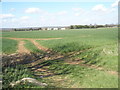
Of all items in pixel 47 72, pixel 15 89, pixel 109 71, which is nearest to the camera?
pixel 15 89

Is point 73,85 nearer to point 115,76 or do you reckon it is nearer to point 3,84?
point 115,76

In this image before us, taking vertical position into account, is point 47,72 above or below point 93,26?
below

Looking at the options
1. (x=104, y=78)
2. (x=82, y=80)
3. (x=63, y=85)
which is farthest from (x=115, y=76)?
(x=63, y=85)

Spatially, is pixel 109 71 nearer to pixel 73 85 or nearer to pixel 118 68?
pixel 118 68

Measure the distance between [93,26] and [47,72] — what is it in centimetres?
4915

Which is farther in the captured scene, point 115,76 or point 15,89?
point 115,76

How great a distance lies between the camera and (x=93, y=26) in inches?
2023

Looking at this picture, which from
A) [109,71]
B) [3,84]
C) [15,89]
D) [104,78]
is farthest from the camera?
[109,71]

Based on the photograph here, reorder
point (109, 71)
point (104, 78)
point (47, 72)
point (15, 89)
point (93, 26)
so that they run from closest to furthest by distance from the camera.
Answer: point (15, 89) → point (104, 78) → point (109, 71) → point (47, 72) → point (93, 26)

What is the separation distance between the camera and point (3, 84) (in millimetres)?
4672

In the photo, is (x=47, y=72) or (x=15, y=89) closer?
(x=15, y=89)

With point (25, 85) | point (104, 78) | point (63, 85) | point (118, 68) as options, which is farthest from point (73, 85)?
point (118, 68)

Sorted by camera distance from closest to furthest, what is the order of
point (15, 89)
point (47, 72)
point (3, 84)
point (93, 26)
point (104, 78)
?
1. point (15, 89)
2. point (3, 84)
3. point (104, 78)
4. point (47, 72)
5. point (93, 26)

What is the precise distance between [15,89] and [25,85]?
402 mm
